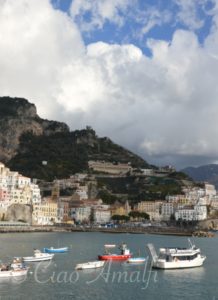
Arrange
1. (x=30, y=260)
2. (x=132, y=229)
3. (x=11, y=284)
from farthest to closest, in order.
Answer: (x=132, y=229) < (x=30, y=260) < (x=11, y=284)

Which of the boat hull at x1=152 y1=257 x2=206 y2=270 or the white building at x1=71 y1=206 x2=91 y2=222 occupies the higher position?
the white building at x1=71 y1=206 x2=91 y2=222

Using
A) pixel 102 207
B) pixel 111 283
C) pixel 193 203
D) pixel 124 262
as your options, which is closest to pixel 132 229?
pixel 102 207

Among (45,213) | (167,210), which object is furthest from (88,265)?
(167,210)

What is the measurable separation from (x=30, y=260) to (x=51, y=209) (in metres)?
98.0

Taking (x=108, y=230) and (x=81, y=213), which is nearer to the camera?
(x=108, y=230)

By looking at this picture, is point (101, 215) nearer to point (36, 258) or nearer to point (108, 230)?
point (108, 230)

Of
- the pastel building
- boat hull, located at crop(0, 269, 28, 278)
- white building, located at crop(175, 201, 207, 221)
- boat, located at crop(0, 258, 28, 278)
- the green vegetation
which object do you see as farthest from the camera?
white building, located at crop(175, 201, 207, 221)

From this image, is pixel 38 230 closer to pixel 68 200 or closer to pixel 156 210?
pixel 68 200

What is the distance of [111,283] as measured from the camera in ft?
145

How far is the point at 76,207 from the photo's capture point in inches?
6737

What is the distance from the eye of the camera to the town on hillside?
469ft

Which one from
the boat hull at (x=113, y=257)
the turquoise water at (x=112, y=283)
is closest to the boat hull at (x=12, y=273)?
the turquoise water at (x=112, y=283)

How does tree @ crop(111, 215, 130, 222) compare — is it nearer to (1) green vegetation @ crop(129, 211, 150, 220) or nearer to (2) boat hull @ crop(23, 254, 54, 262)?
(1) green vegetation @ crop(129, 211, 150, 220)

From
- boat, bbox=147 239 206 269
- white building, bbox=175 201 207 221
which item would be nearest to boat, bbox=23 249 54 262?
boat, bbox=147 239 206 269
